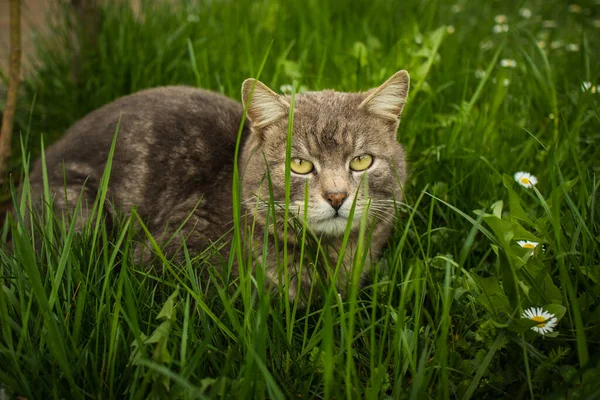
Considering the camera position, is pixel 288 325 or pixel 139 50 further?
pixel 139 50

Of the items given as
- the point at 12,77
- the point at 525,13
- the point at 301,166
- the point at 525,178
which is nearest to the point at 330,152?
the point at 301,166

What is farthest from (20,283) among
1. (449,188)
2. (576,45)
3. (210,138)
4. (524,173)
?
(576,45)

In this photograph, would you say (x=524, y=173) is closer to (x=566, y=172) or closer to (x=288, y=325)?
(x=566, y=172)

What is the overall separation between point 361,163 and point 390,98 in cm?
31

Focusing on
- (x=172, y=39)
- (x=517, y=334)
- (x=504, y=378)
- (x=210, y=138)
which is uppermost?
(x=172, y=39)

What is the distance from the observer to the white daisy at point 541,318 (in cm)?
176

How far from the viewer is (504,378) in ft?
5.81

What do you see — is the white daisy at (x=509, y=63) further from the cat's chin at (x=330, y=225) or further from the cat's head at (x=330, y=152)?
the cat's chin at (x=330, y=225)

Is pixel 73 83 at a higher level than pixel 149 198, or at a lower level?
higher

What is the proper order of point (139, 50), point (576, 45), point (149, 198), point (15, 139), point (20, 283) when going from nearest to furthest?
1. point (20, 283)
2. point (149, 198)
3. point (15, 139)
4. point (139, 50)
5. point (576, 45)

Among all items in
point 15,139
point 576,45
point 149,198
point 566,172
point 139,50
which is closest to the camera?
point 149,198

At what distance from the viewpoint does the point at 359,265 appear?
66.1 inches

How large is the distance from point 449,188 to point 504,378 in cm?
114

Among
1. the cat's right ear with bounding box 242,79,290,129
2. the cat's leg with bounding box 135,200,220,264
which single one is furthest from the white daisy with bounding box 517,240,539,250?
the cat's leg with bounding box 135,200,220,264
